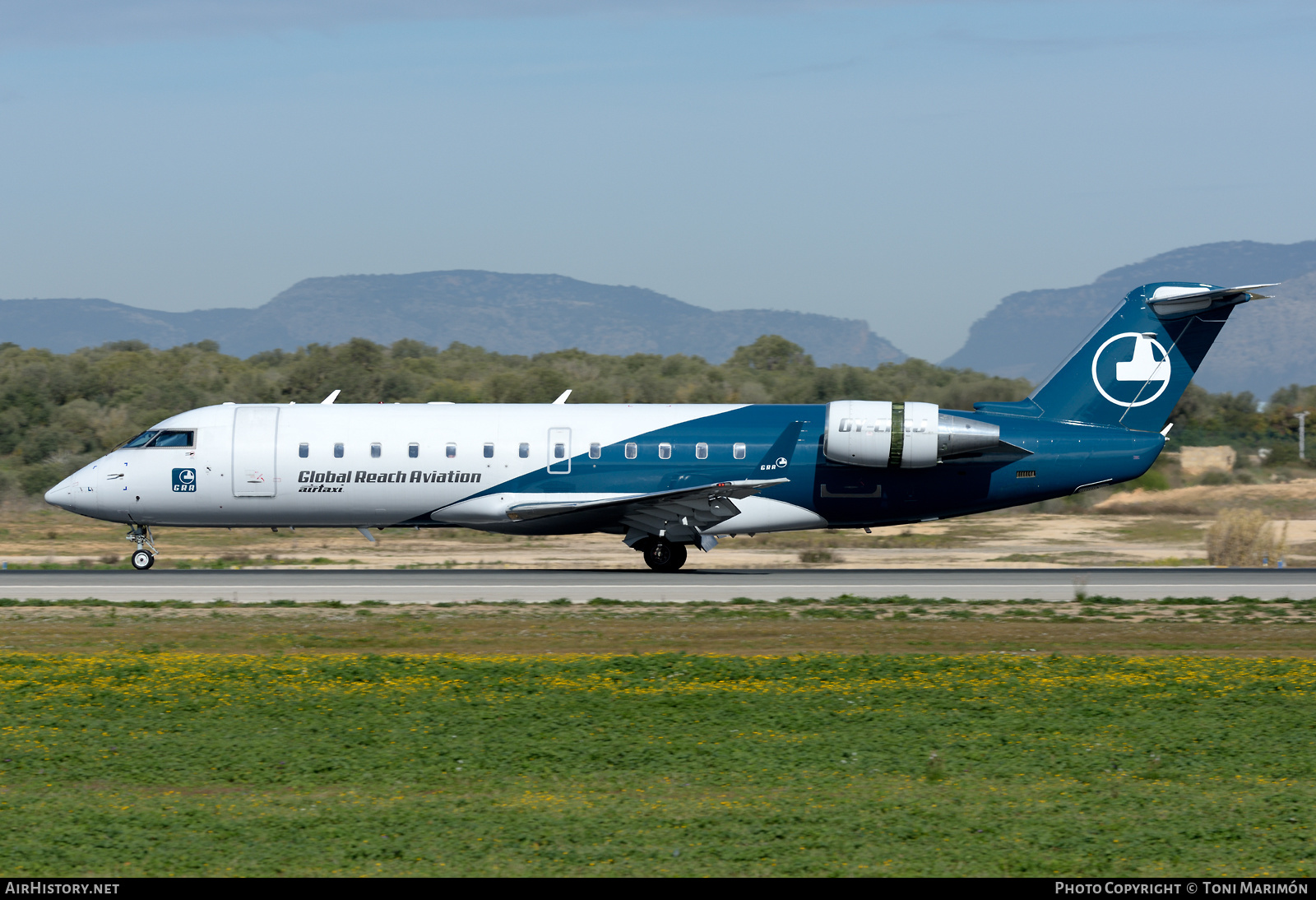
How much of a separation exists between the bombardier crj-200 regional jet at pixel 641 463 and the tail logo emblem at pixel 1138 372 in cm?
4

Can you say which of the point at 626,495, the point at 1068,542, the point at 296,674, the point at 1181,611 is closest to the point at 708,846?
the point at 296,674

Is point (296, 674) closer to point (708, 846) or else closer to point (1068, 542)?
point (708, 846)

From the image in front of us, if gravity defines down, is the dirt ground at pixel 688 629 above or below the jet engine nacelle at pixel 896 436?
below

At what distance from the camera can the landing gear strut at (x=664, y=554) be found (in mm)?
28422

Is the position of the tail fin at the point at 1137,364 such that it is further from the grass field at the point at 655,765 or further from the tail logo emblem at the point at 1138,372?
the grass field at the point at 655,765

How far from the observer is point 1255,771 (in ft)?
36.1

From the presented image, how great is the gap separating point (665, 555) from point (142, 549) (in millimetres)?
11095

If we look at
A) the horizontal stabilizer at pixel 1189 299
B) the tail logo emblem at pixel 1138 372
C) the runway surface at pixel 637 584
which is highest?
the horizontal stabilizer at pixel 1189 299

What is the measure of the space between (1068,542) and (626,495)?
62.1 feet

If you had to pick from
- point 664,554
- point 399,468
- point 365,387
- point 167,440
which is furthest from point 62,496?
point 365,387

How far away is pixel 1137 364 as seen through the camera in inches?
1123

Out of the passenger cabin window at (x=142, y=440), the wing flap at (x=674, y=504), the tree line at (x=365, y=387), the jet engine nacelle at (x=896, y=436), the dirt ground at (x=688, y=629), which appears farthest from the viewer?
the tree line at (x=365, y=387)

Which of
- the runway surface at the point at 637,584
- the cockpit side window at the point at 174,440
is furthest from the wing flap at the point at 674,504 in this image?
the cockpit side window at the point at 174,440

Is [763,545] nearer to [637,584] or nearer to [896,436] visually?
[896,436]
